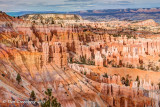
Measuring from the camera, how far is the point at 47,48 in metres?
42.1

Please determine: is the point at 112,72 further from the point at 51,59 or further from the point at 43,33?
the point at 43,33

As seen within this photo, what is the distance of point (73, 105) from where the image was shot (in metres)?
34.2

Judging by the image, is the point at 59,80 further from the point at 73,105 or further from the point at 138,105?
the point at 138,105

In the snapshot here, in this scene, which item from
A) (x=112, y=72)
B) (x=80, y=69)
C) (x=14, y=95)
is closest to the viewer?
(x=14, y=95)

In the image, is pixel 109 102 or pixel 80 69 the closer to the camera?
pixel 109 102

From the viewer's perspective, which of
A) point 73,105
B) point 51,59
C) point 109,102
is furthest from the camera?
point 51,59

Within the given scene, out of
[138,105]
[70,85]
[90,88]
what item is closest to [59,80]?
[70,85]

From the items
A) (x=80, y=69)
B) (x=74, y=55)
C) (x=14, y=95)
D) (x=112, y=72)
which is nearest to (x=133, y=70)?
(x=112, y=72)

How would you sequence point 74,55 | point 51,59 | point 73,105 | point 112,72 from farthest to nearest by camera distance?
1. point 74,55
2. point 112,72
3. point 51,59
4. point 73,105

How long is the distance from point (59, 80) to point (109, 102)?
7102 mm

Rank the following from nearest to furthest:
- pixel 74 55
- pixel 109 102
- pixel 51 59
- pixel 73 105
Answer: pixel 73 105
pixel 109 102
pixel 51 59
pixel 74 55

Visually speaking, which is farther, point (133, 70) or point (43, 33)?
point (43, 33)

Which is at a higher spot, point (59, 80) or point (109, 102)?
point (59, 80)

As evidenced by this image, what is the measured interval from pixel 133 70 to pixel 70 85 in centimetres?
2159
